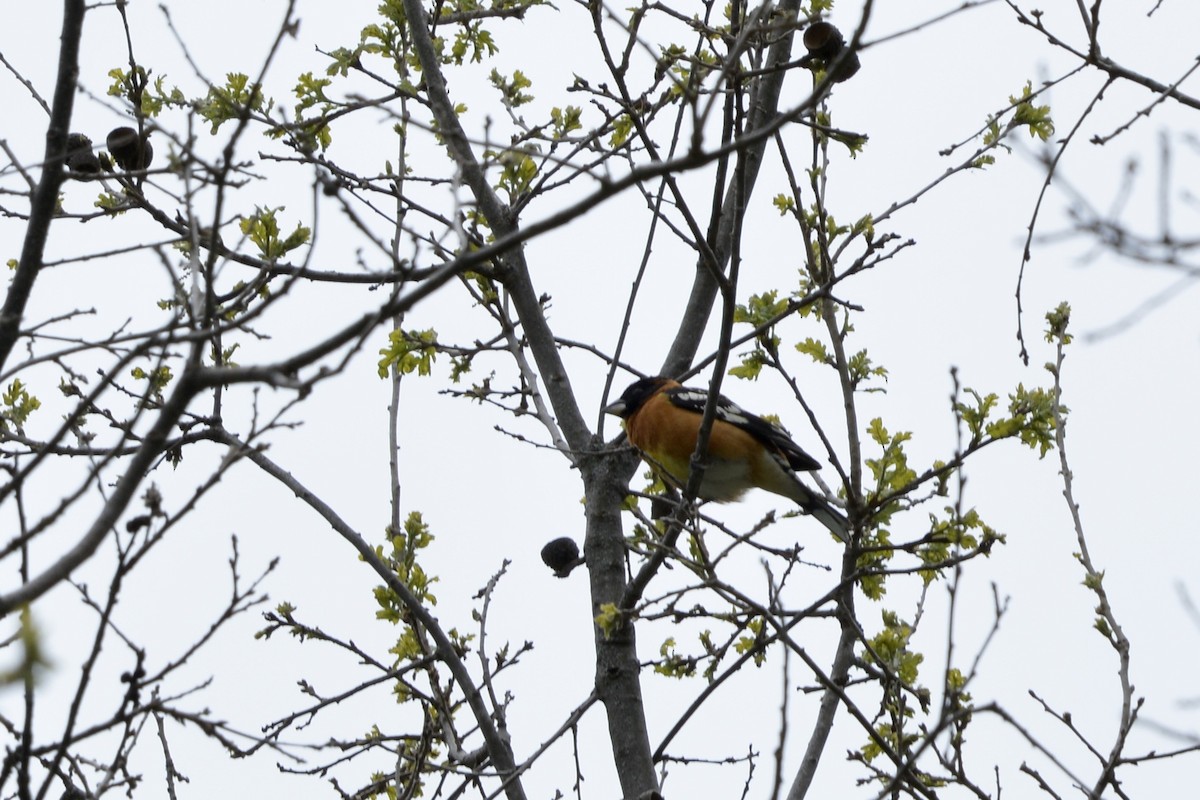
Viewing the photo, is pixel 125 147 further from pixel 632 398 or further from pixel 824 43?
pixel 632 398

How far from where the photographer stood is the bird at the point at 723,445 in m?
6.74

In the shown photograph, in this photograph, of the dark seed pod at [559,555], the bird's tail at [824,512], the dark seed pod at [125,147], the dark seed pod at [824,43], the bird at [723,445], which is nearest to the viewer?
the dark seed pod at [824,43]

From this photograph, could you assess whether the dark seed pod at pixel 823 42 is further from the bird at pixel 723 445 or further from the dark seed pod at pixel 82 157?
the dark seed pod at pixel 82 157

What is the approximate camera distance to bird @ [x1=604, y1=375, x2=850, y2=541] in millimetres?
6738

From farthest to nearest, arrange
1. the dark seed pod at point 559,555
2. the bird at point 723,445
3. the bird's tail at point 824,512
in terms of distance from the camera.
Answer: the bird at point 723,445 < the bird's tail at point 824,512 < the dark seed pod at point 559,555

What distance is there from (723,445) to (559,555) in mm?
1719

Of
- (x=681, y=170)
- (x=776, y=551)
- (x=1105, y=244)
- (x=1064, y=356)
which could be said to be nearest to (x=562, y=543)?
(x=776, y=551)

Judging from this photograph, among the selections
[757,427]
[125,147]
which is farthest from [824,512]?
[125,147]

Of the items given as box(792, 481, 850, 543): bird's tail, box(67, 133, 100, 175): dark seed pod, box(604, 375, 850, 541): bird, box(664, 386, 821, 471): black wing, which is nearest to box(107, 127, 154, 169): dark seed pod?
box(67, 133, 100, 175): dark seed pod

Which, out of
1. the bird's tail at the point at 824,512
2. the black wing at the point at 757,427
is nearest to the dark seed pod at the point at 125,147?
the black wing at the point at 757,427

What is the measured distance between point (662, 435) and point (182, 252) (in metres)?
2.50

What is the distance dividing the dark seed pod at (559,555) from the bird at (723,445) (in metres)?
1.22

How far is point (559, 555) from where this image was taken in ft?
17.9

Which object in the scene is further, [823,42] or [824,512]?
[824,512]
